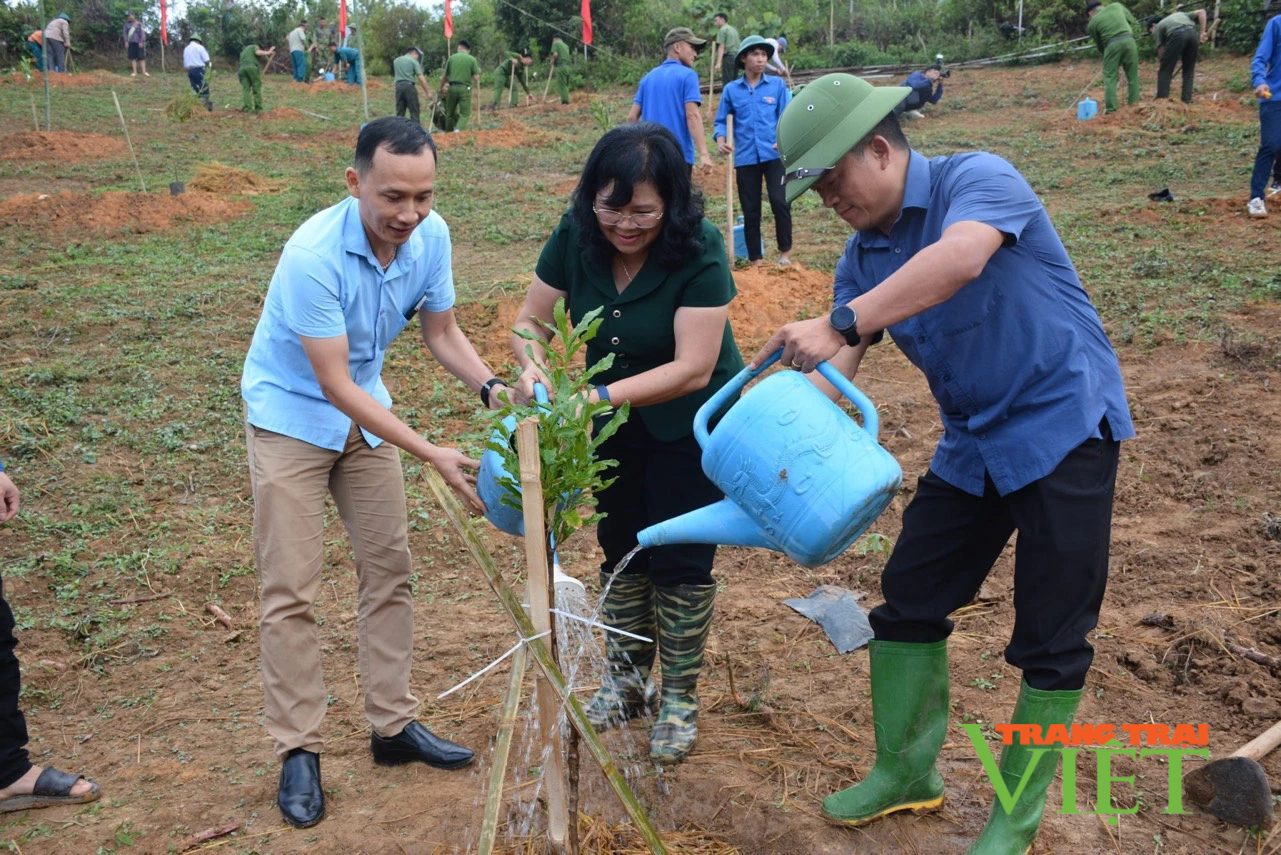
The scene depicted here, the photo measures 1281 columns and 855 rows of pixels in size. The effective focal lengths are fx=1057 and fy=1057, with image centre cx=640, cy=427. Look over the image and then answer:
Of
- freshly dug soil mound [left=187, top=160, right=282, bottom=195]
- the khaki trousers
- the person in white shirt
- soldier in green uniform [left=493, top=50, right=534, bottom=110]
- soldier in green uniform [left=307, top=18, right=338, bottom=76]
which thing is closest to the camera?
the khaki trousers

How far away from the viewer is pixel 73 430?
17.6 feet

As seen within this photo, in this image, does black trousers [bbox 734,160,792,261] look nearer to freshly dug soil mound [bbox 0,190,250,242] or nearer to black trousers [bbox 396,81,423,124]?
freshly dug soil mound [bbox 0,190,250,242]

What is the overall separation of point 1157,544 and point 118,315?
6.32 m

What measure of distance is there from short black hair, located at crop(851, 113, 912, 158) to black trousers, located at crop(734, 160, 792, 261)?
5.61 m

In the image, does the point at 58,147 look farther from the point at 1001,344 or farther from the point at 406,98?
the point at 1001,344

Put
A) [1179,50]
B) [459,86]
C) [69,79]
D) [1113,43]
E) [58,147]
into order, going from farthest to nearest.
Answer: [69,79], [459,86], [58,147], [1179,50], [1113,43]

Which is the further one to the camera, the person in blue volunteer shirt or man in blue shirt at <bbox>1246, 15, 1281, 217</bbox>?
man in blue shirt at <bbox>1246, 15, 1281, 217</bbox>

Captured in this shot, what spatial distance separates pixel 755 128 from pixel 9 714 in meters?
6.22

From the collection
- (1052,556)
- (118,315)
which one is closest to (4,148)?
(118,315)

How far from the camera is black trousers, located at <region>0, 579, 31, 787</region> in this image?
2666mm

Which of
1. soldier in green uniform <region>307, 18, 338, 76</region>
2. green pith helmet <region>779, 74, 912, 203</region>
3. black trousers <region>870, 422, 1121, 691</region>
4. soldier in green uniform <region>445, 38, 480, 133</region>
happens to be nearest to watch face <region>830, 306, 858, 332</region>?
green pith helmet <region>779, 74, 912, 203</region>

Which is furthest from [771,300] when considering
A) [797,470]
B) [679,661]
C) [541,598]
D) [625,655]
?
[541,598]

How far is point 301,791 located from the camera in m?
2.65

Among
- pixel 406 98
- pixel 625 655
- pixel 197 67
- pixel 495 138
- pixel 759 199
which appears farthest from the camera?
pixel 197 67
